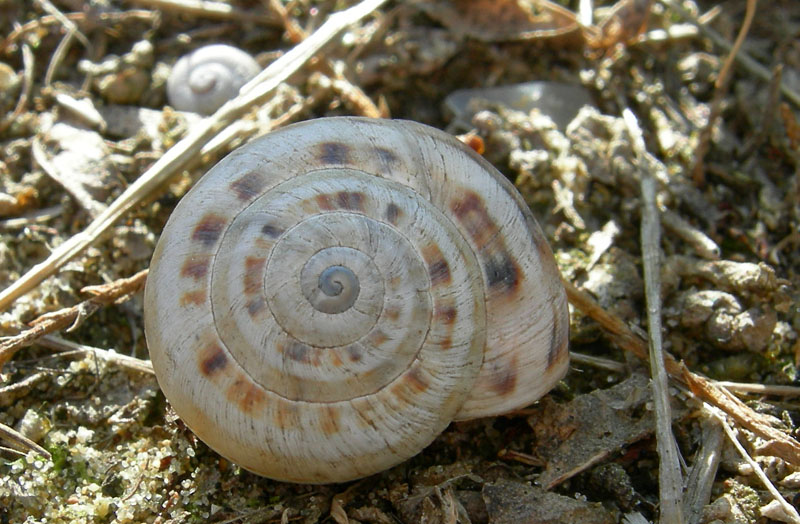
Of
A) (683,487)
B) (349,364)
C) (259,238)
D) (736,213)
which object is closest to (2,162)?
(259,238)

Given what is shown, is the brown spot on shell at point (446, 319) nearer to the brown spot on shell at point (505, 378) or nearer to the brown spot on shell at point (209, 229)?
the brown spot on shell at point (505, 378)

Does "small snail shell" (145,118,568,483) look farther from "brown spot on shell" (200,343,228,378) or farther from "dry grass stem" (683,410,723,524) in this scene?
"dry grass stem" (683,410,723,524)

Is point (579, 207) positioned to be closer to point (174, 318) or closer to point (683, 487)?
point (683, 487)

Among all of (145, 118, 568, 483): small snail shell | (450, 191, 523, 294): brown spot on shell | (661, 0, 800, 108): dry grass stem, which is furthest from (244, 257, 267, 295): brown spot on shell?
(661, 0, 800, 108): dry grass stem

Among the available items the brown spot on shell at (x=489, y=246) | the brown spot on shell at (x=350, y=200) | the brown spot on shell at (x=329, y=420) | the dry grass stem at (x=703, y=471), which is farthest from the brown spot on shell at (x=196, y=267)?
the dry grass stem at (x=703, y=471)

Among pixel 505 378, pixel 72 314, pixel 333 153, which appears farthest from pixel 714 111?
pixel 72 314

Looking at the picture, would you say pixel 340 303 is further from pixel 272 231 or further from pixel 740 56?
pixel 740 56

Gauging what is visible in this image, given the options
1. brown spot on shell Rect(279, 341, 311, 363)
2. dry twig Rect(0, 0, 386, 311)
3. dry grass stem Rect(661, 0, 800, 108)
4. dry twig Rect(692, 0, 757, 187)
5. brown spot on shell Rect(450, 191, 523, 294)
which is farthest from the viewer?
dry grass stem Rect(661, 0, 800, 108)

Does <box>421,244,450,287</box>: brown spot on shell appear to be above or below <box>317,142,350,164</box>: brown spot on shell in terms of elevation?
below
